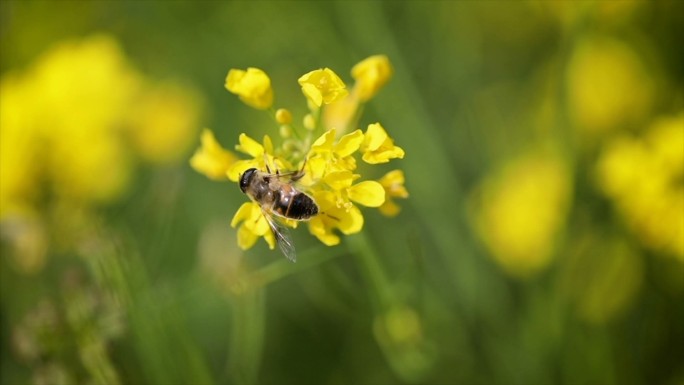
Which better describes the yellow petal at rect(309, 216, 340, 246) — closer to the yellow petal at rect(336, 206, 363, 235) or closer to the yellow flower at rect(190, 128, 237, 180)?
the yellow petal at rect(336, 206, 363, 235)

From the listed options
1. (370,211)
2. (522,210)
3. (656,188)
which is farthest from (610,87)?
(656,188)

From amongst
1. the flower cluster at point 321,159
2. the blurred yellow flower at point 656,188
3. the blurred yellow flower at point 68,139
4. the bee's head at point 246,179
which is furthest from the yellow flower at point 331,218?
the blurred yellow flower at point 68,139

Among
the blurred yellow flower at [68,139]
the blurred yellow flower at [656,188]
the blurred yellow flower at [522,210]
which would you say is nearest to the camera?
the blurred yellow flower at [656,188]

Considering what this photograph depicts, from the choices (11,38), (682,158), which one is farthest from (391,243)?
(11,38)

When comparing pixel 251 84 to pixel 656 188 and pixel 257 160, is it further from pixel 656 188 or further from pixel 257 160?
pixel 656 188

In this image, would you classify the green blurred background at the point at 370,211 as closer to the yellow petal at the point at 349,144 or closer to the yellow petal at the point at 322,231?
the yellow petal at the point at 322,231

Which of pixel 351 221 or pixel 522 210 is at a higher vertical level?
pixel 351 221

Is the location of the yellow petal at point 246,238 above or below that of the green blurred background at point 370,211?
above
